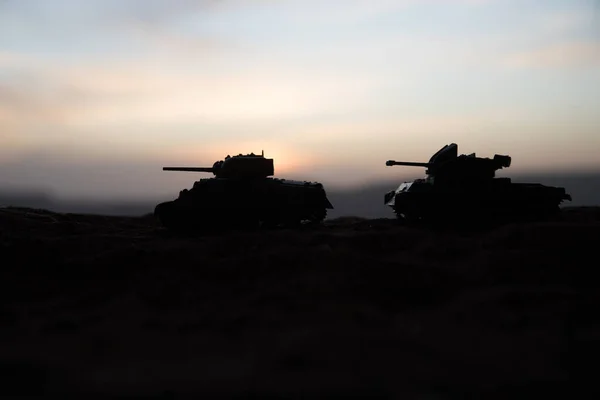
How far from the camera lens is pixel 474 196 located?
55.6 feet

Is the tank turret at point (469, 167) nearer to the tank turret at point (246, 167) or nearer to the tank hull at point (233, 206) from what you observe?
the tank hull at point (233, 206)

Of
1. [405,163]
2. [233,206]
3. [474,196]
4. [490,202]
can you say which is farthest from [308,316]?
[405,163]

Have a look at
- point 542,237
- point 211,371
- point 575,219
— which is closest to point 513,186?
point 575,219

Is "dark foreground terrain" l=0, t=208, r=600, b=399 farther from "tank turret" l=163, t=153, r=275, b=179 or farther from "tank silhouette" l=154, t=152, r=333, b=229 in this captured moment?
"tank turret" l=163, t=153, r=275, b=179

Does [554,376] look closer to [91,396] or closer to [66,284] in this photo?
[91,396]

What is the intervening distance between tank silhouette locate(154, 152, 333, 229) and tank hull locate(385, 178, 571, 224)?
394 cm

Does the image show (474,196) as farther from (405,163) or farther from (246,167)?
(246,167)

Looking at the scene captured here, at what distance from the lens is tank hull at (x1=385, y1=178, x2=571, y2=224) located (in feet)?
55.5

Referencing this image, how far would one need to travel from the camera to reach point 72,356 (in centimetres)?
630

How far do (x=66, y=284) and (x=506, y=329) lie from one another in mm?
7601

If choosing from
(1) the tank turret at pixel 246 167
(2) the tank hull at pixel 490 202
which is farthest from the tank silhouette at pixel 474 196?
(1) the tank turret at pixel 246 167

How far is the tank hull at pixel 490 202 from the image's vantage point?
1691cm

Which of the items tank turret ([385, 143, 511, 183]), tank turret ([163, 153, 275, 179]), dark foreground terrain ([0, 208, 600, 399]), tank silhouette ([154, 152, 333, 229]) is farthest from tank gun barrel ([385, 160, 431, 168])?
dark foreground terrain ([0, 208, 600, 399])

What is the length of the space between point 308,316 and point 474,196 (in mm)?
11001
